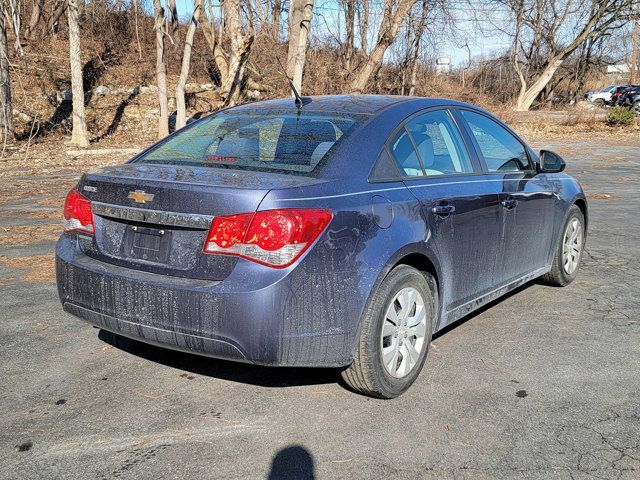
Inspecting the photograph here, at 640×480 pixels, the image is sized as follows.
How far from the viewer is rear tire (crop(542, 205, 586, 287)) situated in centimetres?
586

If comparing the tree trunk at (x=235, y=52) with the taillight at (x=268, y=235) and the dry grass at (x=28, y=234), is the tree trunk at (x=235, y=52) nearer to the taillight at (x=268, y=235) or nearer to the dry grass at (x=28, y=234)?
the dry grass at (x=28, y=234)

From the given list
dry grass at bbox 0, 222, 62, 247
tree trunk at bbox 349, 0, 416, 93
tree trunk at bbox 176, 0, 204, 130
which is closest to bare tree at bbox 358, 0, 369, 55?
tree trunk at bbox 349, 0, 416, 93

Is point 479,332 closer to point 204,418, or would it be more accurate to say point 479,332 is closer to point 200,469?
point 204,418

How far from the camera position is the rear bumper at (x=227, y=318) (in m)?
3.21

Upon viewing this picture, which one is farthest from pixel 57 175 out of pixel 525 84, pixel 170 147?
pixel 525 84

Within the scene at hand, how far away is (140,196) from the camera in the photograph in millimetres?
3514

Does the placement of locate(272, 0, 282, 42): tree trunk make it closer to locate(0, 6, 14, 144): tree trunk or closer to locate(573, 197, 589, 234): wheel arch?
locate(0, 6, 14, 144): tree trunk

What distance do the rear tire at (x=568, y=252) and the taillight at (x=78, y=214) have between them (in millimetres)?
3863

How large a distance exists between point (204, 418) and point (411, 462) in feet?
3.64

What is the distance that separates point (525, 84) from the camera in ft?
153

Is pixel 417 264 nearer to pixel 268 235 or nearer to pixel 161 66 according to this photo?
pixel 268 235

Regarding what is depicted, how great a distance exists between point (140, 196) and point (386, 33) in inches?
968

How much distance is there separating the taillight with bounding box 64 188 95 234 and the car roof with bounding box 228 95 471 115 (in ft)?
4.44

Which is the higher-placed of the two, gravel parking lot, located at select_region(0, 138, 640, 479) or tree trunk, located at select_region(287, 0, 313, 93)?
tree trunk, located at select_region(287, 0, 313, 93)
